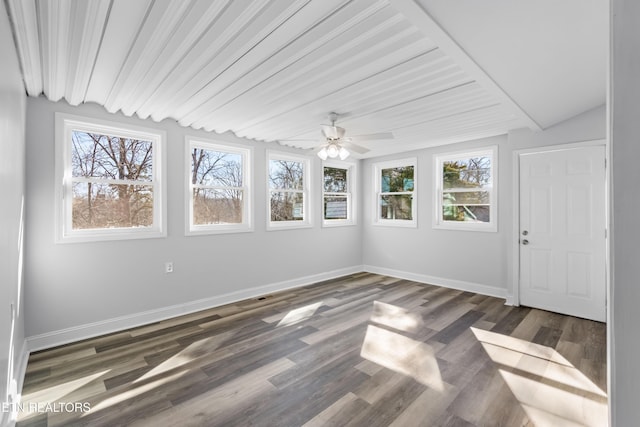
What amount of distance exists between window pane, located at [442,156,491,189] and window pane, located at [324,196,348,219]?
196 centimetres

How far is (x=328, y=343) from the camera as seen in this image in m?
3.14

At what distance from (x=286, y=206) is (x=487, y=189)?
3.25 meters

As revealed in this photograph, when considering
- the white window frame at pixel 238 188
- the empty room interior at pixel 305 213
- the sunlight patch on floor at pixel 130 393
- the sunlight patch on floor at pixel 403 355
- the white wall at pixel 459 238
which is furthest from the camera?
the white window frame at pixel 238 188

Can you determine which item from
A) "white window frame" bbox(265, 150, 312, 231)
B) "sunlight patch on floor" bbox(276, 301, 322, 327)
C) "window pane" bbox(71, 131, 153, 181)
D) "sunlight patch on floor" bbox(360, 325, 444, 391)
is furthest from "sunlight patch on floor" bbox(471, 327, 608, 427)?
"window pane" bbox(71, 131, 153, 181)

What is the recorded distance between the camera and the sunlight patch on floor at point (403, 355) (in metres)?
2.54

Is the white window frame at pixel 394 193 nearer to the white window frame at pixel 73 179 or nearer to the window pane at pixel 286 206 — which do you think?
the window pane at pixel 286 206

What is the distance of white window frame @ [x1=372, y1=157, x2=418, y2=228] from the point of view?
5664 millimetres

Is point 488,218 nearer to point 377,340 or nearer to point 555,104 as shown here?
point 555,104

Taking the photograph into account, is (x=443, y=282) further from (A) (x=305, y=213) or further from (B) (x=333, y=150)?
(B) (x=333, y=150)

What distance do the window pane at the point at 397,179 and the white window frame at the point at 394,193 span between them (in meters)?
0.07

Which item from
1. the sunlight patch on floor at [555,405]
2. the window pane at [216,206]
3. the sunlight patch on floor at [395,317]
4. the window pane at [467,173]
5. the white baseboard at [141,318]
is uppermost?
the window pane at [467,173]

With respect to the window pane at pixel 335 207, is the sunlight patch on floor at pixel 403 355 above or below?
below

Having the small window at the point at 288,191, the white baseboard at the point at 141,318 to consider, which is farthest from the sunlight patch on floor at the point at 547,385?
the small window at the point at 288,191

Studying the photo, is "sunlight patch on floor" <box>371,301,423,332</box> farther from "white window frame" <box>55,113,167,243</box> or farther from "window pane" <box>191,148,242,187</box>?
"white window frame" <box>55,113,167,243</box>
